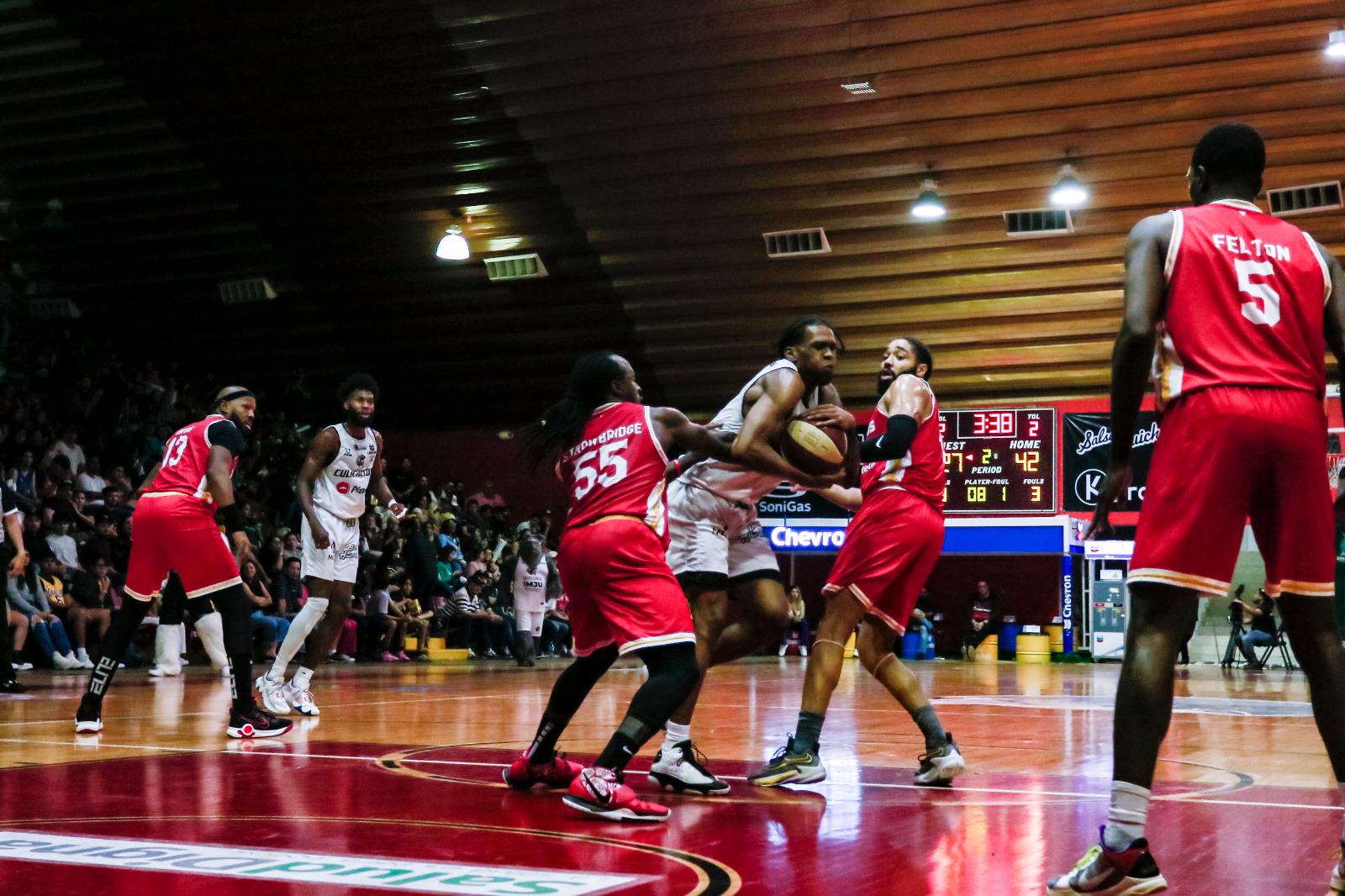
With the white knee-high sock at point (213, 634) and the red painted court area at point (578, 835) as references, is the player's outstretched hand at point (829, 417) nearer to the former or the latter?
the red painted court area at point (578, 835)

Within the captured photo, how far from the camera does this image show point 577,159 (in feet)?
57.2

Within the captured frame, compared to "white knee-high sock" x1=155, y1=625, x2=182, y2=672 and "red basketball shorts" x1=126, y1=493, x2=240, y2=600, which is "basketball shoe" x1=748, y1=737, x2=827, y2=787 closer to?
"red basketball shorts" x1=126, y1=493, x2=240, y2=600

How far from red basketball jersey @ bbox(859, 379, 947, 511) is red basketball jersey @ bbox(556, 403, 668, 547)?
123 cm

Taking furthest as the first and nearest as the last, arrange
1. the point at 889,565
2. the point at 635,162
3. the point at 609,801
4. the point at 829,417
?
the point at 635,162 → the point at 889,565 → the point at 829,417 → the point at 609,801

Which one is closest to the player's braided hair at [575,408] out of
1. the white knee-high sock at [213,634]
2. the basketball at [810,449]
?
the basketball at [810,449]

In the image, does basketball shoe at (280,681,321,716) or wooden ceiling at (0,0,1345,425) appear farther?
wooden ceiling at (0,0,1345,425)

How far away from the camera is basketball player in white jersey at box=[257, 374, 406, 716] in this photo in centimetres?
813

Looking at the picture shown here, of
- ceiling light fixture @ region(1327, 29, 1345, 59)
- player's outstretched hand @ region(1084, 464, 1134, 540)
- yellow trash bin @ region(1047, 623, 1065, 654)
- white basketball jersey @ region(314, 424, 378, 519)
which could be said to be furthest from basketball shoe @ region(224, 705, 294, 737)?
yellow trash bin @ region(1047, 623, 1065, 654)

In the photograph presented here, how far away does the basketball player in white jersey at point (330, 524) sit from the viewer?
8133 mm

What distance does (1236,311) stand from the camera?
326 centimetres

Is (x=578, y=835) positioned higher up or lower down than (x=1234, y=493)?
lower down

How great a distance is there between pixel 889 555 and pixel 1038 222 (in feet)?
41.2

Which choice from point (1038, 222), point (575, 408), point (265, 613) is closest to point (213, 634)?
point (265, 613)

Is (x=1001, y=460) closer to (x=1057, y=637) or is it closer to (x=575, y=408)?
(x=1057, y=637)
